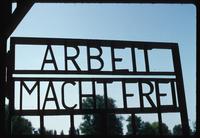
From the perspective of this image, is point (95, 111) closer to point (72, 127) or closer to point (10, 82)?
point (72, 127)

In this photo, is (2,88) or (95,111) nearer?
(2,88)

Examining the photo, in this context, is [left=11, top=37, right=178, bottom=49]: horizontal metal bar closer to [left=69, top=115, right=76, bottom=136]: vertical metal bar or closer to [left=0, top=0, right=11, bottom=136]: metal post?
[left=69, top=115, right=76, bottom=136]: vertical metal bar

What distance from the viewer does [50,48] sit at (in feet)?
19.6

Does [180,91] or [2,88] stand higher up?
[180,91]

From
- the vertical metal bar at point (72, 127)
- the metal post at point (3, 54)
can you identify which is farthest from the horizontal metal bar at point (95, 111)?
the metal post at point (3, 54)

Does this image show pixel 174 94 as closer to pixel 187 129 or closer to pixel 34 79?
pixel 187 129

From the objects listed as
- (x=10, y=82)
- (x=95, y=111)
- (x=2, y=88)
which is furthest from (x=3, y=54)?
(x=95, y=111)

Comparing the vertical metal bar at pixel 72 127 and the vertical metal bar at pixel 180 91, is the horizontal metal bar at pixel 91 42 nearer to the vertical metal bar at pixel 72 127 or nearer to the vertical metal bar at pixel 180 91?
the vertical metal bar at pixel 180 91

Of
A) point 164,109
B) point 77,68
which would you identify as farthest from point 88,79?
point 164,109

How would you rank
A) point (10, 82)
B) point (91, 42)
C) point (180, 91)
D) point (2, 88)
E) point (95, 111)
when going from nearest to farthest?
1. point (2, 88)
2. point (10, 82)
3. point (95, 111)
4. point (91, 42)
5. point (180, 91)

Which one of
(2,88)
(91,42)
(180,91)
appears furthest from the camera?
(180,91)

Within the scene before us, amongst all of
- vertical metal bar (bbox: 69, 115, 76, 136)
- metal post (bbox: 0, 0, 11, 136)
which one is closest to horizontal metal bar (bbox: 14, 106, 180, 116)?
vertical metal bar (bbox: 69, 115, 76, 136)

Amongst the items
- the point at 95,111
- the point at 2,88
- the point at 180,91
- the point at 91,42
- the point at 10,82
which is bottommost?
the point at 95,111

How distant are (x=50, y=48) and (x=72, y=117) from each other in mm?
1324
